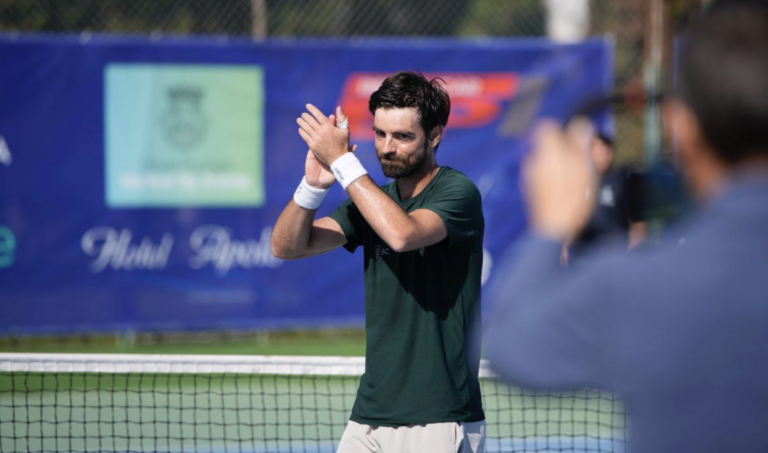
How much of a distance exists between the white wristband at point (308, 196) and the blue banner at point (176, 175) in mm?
5673

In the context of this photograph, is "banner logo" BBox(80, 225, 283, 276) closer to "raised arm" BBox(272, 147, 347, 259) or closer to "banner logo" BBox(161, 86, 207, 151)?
"banner logo" BBox(161, 86, 207, 151)

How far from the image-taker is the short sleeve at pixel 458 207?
10.5 feet

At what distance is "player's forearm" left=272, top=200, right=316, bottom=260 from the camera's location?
348cm

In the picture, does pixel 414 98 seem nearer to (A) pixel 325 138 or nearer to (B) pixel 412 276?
(A) pixel 325 138

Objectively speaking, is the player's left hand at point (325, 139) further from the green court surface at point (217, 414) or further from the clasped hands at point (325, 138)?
the green court surface at point (217, 414)

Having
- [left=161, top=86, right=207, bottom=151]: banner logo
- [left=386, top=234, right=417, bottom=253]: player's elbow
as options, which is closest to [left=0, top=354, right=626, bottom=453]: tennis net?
[left=386, top=234, right=417, bottom=253]: player's elbow

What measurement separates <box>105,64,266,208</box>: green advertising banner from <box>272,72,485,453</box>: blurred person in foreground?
228 inches

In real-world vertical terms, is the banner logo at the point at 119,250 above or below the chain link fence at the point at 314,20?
below

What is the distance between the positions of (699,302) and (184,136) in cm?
835

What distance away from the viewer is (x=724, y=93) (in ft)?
4.00

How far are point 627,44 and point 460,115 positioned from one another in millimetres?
2481

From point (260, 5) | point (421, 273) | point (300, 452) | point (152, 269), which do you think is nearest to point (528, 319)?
point (421, 273)

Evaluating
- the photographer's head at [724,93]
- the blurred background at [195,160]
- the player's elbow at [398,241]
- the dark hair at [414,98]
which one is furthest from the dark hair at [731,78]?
the blurred background at [195,160]

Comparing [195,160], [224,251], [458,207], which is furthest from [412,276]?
[195,160]
